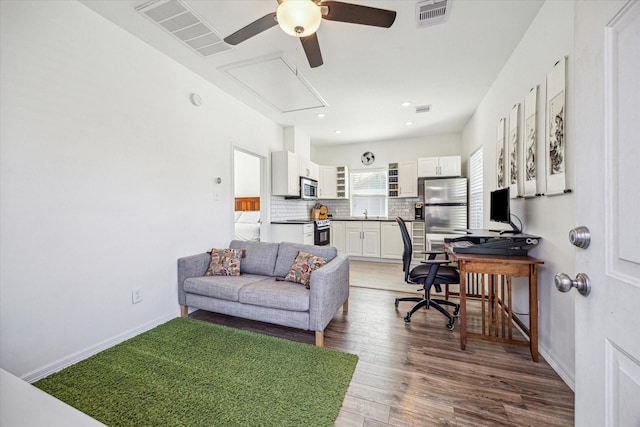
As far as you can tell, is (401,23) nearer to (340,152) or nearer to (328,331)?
(328,331)

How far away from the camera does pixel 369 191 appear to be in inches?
251

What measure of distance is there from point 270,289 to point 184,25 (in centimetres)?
243

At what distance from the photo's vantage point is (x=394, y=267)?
16.8 ft

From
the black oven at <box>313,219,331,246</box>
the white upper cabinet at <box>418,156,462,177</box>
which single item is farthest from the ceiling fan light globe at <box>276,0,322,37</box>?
the white upper cabinet at <box>418,156,462,177</box>

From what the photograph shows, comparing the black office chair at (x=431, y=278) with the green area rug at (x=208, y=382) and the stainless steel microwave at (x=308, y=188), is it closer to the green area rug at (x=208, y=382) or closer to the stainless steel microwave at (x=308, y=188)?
the green area rug at (x=208, y=382)

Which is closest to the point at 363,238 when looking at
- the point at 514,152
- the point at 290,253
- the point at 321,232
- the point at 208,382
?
the point at 321,232

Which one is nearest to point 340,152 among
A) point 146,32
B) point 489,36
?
point 489,36

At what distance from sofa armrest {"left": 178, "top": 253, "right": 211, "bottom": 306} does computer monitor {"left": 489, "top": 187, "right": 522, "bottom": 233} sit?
3162mm

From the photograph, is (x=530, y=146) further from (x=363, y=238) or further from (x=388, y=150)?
(x=388, y=150)

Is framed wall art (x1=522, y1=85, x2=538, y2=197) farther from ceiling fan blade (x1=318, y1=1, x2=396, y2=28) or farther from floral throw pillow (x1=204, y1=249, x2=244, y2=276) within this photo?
floral throw pillow (x1=204, y1=249, x2=244, y2=276)

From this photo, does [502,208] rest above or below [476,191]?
below

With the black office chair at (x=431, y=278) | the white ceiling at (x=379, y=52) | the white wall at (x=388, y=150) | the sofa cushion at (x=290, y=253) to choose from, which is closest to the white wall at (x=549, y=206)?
the white ceiling at (x=379, y=52)

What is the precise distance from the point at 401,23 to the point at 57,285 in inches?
134

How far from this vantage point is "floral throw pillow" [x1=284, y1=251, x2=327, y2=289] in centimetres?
259
